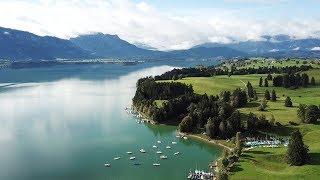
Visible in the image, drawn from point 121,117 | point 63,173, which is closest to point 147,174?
point 63,173

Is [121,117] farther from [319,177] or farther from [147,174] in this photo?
[319,177]

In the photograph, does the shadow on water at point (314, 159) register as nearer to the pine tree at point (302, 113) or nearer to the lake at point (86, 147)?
the lake at point (86, 147)

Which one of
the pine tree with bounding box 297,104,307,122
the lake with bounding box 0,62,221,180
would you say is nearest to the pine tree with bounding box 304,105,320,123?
the pine tree with bounding box 297,104,307,122

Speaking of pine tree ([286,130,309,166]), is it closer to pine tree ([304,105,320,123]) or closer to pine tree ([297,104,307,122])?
pine tree ([304,105,320,123])

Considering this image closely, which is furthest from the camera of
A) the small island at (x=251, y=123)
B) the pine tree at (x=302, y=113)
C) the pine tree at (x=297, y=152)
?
the pine tree at (x=302, y=113)

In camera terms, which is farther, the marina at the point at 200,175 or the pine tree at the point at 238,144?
the pine tree at the point at 238,144

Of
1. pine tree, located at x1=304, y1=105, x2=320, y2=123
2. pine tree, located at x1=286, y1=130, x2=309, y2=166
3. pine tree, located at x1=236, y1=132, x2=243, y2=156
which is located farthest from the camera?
pine tree, located at x1=304, y1=105, x2=320, y2=123

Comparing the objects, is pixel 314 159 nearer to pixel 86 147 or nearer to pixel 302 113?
pixel 302 113

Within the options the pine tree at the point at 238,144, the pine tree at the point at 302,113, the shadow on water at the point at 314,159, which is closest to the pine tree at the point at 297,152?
the shadow on water at the point at 314,159
